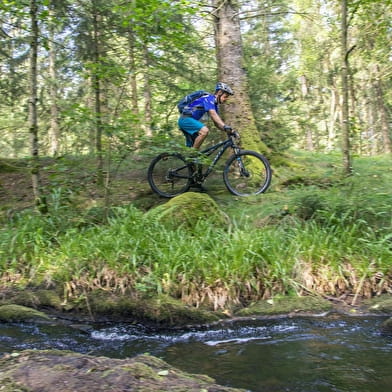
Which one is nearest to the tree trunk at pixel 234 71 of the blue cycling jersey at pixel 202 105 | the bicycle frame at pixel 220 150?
the bicycle frame at pixel 220 150

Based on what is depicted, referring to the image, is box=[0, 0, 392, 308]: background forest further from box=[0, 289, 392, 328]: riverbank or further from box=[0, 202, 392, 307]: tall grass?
box=[0, 289, 392, 328]: riverbank

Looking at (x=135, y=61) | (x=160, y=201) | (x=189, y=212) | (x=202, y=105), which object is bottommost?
(x=189, y=212)

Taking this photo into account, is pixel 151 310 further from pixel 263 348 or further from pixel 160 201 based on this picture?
pixel 160 201

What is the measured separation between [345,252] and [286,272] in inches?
35.9

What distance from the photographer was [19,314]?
4.73m

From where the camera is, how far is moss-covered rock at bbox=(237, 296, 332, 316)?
4.70m

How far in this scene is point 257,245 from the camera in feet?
17.6

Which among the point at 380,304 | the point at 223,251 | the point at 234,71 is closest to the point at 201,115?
the point at 234,71

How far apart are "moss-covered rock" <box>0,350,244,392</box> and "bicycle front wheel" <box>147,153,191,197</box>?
16.0ft

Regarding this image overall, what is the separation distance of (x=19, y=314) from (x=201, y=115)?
4.45 m

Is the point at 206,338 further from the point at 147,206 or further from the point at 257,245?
the point at 147,206

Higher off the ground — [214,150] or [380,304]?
[214,150]

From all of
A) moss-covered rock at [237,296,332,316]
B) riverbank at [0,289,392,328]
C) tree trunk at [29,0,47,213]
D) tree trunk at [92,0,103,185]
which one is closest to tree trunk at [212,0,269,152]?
tree trunk at [92,0,103,185]

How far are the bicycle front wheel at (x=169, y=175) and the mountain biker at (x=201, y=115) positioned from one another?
52 centimetres
